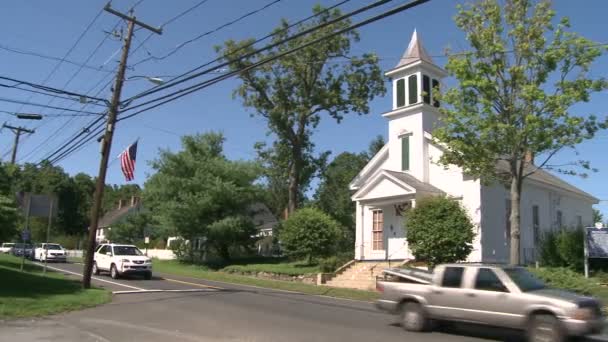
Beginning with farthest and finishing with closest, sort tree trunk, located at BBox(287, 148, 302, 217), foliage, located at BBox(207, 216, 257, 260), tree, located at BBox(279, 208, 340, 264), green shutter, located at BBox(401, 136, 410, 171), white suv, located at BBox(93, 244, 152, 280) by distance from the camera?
tree trunk, located at BBox(287, 148, 302, 217)
foliage, located at BBox(207, 216, 257, 260)
tree, located at BBox(279, 208, 340, 264)
green shutter, located at BBox(401, 136, 410, 171)
white suv, located at BBox(93, 244, 152, 280)

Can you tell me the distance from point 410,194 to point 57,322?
742 inches

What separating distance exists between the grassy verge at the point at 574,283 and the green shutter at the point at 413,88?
1252 centimetres

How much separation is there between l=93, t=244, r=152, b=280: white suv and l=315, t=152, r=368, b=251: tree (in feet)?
104

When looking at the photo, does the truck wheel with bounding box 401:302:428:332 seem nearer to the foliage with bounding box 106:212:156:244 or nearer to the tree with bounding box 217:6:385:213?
the tree with bounding box 217:6:385:213

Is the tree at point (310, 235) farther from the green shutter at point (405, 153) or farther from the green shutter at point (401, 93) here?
the green shutter at point (401, 93)

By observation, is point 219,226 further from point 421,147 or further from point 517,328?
point 517,328

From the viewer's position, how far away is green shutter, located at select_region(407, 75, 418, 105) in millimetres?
31266

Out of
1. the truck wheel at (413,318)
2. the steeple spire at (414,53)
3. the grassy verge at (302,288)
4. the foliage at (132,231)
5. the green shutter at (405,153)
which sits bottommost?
the grassy verge at (302,288)

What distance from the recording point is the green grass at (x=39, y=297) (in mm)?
14289

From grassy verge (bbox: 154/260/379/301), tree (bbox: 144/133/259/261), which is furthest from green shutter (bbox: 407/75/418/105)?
tree (bbox: 144/133/259/261)

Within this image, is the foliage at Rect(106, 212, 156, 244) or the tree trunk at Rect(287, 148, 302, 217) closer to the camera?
the tree trunk at Rect(287, 148, 302, 217)

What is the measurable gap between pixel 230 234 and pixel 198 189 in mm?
3987

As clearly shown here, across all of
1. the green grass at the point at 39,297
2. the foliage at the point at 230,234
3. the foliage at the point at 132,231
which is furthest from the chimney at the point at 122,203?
the green grass at the point at 39,297

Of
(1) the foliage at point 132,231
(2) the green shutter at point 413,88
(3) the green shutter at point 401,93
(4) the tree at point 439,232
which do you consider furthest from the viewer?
(1) the foliage at point 132,231
